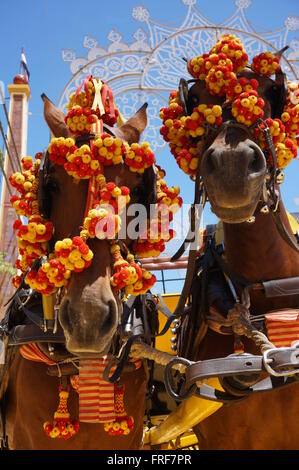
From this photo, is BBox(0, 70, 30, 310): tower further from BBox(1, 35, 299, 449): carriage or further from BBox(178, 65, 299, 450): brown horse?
BBox(178, 65, 299, 450): brown horse

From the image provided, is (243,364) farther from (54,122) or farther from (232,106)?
(54,122)

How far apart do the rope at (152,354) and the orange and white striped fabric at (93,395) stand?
0.79 feet

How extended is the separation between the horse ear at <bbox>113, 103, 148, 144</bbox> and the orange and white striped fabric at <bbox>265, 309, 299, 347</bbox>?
1290 millimetres

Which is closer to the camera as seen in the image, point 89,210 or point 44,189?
point 89,210

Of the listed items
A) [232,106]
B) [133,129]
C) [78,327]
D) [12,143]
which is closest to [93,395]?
[78,327]

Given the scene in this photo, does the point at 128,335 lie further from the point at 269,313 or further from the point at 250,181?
the point at 250,181

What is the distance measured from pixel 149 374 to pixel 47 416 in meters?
0.85

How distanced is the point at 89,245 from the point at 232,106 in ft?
3.78

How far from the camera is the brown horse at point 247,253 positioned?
2.83 meters

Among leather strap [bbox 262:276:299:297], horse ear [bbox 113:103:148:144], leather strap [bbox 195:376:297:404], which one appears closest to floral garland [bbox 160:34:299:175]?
horse ear [bbox 113:103:148:144]

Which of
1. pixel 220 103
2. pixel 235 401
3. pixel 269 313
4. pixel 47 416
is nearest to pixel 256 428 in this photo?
pixel 235 401

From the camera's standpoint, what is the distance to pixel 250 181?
2801 mm

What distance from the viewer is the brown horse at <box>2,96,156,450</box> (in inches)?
98.0

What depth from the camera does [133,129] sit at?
3.23 meters
